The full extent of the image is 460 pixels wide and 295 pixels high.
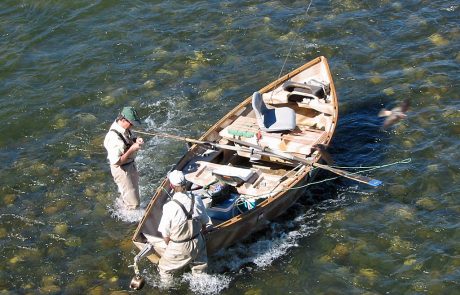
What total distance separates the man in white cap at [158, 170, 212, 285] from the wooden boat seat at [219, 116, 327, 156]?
3.83 meters

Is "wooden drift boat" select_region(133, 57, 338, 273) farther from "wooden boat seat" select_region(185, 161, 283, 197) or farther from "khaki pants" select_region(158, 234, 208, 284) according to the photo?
"khaki pants" select_region(158, 234, 208, 284)

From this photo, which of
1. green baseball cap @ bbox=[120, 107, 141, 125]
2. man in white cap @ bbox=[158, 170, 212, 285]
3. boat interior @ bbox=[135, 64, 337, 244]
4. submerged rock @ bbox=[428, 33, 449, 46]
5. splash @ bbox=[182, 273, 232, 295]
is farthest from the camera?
submerged rock @ bbox=[428, 33, 449, 46]

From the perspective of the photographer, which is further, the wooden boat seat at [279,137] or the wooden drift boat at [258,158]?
the wooden boat seat at [279,137]

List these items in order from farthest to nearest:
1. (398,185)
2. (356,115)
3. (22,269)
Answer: (356,115) → (398,185) → (22,269)

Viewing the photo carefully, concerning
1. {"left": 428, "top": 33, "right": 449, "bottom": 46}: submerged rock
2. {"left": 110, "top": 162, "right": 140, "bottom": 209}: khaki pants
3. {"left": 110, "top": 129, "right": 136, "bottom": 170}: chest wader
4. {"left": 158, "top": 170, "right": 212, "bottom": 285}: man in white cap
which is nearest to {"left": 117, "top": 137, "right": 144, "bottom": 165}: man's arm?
{"left": 110, "top": 129, "right": 136, "bottom": 170}: chest wader

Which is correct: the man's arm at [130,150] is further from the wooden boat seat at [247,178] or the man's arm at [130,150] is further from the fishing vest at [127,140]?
the wooden boat seat at [247,178]

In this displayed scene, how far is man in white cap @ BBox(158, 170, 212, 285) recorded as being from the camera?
1374 centimetres

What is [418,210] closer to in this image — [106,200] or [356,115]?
[356,115]

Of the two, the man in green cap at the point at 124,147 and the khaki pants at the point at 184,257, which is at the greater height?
the man in green cap at the point at 124,147

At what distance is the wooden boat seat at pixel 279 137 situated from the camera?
17.7 meters

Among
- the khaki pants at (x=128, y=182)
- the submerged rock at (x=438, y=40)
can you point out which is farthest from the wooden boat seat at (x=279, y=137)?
the submerged rock at (x=438, y=40)

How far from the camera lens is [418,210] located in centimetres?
1694

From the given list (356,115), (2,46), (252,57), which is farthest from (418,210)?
(2,46)

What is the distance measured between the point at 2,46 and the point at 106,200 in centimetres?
993
